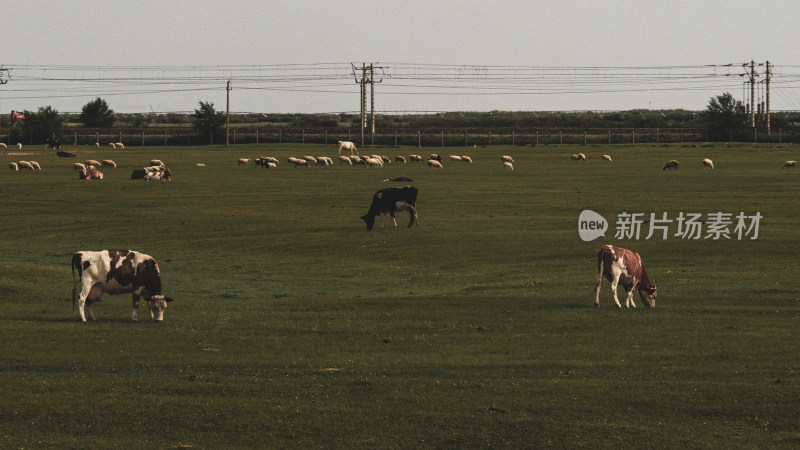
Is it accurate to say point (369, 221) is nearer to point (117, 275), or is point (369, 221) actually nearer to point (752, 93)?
point (117, 275)

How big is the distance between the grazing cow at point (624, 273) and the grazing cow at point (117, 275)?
34.9ft

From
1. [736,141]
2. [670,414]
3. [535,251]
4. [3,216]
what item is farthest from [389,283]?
[736,141]

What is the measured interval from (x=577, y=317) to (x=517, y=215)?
2902cm

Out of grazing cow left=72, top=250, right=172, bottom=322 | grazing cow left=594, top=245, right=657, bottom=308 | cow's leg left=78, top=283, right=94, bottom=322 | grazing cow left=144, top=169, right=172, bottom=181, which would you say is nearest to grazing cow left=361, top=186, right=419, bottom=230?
grazing cow left=594, top=245, right=657, bottom=308

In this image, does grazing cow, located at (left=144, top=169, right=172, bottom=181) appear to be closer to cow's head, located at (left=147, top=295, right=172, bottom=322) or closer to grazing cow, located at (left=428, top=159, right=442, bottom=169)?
grazing cow, located at (left=428, top=159, right=442, bottom=169)

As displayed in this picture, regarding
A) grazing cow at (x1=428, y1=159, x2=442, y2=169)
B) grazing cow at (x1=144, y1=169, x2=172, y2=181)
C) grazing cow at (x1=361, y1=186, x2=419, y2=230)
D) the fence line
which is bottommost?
grazing cow at (x1=361, y1=186, x2=419, y2=230)

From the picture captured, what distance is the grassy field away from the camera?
55.9ft

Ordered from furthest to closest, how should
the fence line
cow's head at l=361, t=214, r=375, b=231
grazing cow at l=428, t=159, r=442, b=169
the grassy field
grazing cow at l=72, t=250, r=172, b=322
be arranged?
the fence line
grazing cow at l=428, t=159, r=442, b=169
cow's head at l=361, t=214, r=375, b=231
grazing cow at l=72, t=250, r=172, b=322
the grassy field

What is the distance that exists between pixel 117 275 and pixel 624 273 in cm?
1218

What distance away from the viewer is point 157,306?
1028 inches

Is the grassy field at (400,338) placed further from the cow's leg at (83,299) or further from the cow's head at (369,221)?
the cow's head at (369,221)

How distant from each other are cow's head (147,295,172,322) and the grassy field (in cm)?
33

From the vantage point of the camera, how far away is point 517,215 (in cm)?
5569

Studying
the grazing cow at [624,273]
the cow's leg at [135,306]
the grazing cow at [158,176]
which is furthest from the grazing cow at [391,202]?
the grazing cow at [158,176]
